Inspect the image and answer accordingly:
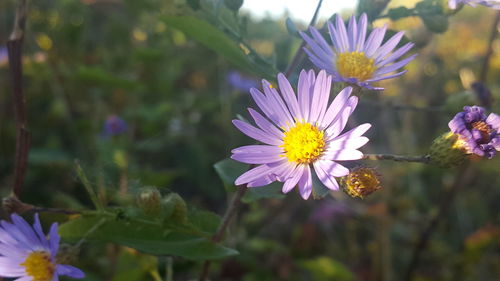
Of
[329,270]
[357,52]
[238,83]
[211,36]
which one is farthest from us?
[238,83]

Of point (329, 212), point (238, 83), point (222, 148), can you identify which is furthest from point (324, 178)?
point (238, 83)

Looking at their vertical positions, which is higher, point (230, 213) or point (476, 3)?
point (476, 3)

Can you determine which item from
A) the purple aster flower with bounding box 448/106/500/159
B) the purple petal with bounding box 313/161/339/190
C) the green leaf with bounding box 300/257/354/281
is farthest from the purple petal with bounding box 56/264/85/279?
the green leaf with bounding box 300/257/354/281

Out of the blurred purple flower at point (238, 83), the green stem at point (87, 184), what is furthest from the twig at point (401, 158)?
the blurred purple flower at point (238, 83)

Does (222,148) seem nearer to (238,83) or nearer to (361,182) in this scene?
(238,83)

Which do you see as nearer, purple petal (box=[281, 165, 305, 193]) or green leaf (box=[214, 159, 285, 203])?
purple petal (box=[281, 165, 305, 193])

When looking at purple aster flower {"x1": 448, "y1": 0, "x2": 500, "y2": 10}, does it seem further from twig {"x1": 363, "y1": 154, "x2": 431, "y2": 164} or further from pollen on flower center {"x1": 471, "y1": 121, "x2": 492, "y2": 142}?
twig {"x1": 363, "y1": 154, "x2": 431, "y2": 164}
